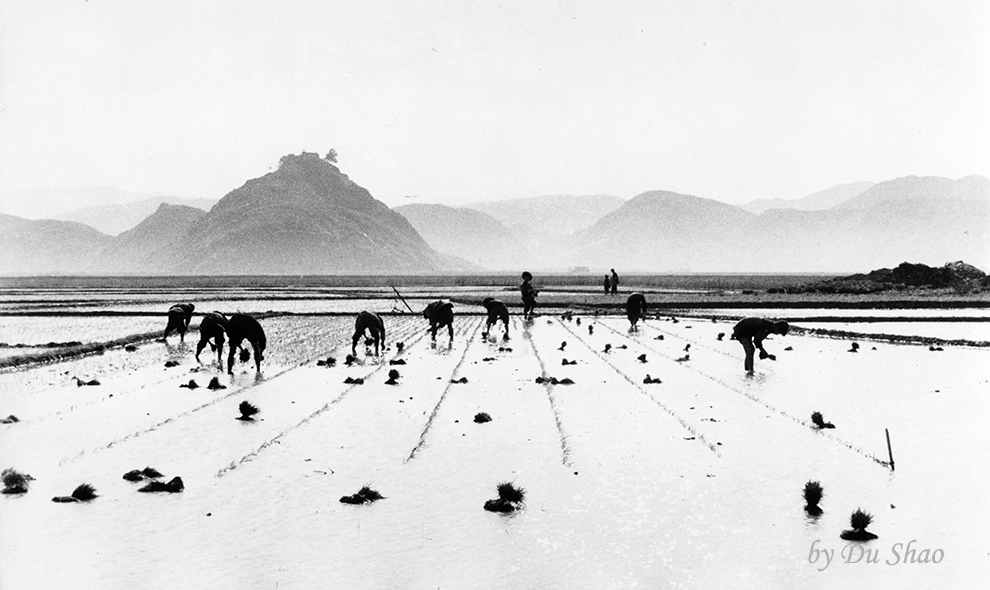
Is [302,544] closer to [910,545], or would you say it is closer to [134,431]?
[910,545]

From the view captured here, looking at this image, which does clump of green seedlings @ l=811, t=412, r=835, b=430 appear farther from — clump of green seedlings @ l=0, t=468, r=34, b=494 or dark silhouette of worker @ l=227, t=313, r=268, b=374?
dark silhouette of worker @ l=227, t=313, r=268, b=374

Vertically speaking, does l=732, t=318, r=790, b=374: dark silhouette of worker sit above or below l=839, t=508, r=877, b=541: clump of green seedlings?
above

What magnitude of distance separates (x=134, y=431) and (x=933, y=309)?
41599 millimetres

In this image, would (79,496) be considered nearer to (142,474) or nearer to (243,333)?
(142,474)

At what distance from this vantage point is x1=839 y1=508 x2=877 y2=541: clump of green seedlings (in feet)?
27.8

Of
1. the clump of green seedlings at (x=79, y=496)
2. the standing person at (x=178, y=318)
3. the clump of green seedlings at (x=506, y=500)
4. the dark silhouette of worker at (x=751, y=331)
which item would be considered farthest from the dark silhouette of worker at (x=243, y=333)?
the clump of green seedlings at (x=506, y=500)

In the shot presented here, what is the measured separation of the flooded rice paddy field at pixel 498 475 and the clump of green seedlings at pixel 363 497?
0.34 feet

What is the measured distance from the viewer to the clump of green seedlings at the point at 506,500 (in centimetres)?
951

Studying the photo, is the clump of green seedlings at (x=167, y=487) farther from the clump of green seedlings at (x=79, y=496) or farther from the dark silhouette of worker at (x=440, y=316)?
the dark silhouette of worker at (x=440, y=316)

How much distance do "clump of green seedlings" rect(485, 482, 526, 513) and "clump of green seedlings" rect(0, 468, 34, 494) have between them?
5318mm

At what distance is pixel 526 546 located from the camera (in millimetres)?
8445

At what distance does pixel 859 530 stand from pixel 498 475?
13.7 feet

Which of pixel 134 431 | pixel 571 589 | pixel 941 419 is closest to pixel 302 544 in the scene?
pixel 571 589

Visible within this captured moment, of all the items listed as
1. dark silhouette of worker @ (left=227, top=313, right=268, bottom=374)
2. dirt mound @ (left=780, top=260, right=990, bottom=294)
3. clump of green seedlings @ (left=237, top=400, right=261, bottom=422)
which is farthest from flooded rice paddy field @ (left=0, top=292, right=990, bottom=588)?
dirt mound @ (left=780, top=260, right=990, bottom=294)
